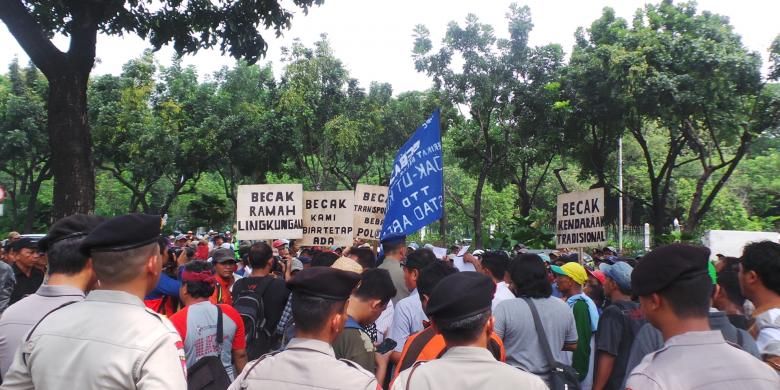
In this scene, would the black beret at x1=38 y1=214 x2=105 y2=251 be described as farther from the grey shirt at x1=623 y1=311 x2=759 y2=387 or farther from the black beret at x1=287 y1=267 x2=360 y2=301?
the grey shirt at x1=623 y1=311 x2=759 y2=387

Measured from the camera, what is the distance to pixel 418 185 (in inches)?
299

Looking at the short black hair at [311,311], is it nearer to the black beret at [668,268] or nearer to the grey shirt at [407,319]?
the black beret at [668,268]

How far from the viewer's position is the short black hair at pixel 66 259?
3369 millimetres

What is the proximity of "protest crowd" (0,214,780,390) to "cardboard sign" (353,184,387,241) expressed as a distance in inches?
213

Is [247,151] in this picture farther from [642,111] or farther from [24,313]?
[24,313]

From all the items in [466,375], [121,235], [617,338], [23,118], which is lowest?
[617,338]

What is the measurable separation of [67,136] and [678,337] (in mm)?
7876

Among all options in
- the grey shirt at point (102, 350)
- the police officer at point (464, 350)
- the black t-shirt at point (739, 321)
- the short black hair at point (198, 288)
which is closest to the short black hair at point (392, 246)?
the short black hair at point (198, 288)

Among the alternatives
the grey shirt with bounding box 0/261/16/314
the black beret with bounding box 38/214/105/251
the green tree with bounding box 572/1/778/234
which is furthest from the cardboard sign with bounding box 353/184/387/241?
the green tree with bounding box 572/1/778/234

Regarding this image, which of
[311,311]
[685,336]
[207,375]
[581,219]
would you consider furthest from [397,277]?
[581,219]

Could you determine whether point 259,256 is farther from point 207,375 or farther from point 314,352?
point 314,352

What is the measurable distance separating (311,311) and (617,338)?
2744 mm

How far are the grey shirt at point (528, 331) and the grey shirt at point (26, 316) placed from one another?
8.53ft

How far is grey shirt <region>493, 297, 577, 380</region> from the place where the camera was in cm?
455
